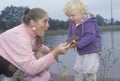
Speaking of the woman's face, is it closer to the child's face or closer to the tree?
the child's face

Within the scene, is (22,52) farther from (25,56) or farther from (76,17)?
(76,17)

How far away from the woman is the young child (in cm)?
119

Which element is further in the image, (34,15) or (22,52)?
(34,15)

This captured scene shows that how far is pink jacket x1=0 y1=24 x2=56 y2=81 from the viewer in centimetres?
444

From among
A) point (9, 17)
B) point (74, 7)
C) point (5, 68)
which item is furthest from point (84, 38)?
point (9, 17)

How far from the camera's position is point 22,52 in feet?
14.5

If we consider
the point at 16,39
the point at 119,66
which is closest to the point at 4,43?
the point at 16,39

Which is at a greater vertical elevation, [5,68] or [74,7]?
[74,7]

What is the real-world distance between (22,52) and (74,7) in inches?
60.6

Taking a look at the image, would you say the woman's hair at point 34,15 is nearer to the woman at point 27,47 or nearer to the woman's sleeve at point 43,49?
the woman at point 27,47

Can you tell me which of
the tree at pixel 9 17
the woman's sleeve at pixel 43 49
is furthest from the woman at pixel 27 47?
the tree at pixel 9 17

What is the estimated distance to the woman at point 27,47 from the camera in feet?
14.6

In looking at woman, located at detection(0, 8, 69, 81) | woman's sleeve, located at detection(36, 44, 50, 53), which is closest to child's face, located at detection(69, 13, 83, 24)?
woman's sleeve, located at detection(36, 44, 50, 53)

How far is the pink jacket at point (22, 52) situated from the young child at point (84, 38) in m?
1.31
